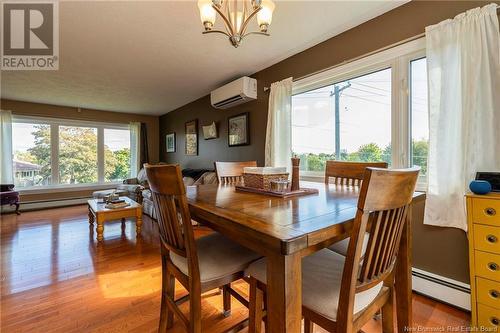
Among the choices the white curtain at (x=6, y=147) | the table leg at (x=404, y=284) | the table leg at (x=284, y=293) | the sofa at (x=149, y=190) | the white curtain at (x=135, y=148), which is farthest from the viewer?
the white curtain at (x=135, y=148)

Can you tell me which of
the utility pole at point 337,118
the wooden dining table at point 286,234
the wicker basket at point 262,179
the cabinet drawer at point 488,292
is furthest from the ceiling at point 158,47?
the cabinet drawer at point 488,292

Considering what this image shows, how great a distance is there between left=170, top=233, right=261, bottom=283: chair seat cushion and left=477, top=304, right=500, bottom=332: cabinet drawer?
A: 130 cm

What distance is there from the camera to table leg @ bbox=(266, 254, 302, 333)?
619mm

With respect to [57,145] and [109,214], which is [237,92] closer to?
[109,214]

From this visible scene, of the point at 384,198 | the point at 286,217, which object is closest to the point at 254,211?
the point at 286,217

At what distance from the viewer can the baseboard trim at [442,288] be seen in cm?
155

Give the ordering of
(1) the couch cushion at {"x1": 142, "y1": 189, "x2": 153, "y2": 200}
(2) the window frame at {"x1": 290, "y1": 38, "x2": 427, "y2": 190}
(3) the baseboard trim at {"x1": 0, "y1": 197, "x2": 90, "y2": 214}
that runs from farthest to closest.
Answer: (3) the baseboard trim at {"x1": 0, "y1": 197, "x2": 90, "y2": 214}, (1) the couch cushion at {"x1": 142, "y1": 189, "x2": 153, "y2": 200}, (2) the window frame at {"x1": 290, "y1": 38, "x2": 427, "y2": 190}

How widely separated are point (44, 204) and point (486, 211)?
6.62 m

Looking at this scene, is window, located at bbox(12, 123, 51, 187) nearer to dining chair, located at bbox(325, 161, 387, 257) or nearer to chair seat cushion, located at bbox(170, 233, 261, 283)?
chair seat cushion, located at bbox(170, 233, 261, 283)

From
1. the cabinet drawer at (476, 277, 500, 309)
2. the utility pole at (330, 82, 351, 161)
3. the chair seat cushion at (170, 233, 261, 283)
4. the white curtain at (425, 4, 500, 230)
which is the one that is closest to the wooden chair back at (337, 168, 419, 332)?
the chair seat cushion at (170, 233, 261, 283)

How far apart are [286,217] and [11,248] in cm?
355

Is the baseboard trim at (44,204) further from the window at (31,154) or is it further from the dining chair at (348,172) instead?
the dining chair at (348,172)

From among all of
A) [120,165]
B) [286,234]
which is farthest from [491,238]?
[120,165]

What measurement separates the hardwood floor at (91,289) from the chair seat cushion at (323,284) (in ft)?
2.44
